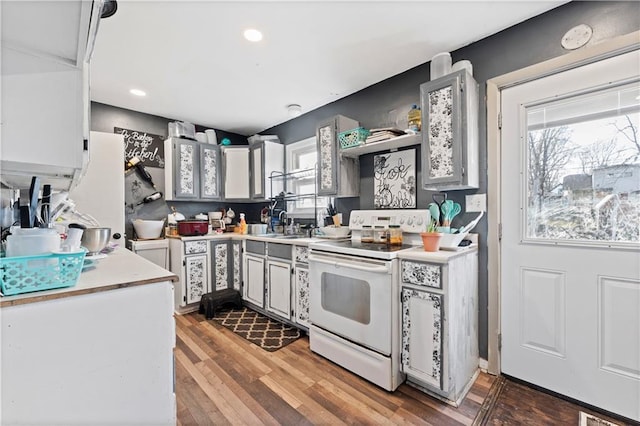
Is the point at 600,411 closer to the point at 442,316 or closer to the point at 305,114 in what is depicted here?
the point at 442,316

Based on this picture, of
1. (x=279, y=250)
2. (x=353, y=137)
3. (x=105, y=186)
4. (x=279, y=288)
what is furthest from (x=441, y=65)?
(x=105, y=186)

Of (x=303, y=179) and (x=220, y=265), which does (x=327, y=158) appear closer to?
(x=303, y=179)

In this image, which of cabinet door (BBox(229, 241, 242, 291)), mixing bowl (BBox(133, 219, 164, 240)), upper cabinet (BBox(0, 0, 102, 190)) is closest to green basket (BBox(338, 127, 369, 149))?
cabinet door (BBox(229, 241, 242, 291))

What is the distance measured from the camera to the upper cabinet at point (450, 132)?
5.93 ft

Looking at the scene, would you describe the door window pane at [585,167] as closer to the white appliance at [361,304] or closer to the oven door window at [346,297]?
the white appliance at [361,304]

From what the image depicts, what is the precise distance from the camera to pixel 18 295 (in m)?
0.82

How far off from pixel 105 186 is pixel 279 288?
2.00 m

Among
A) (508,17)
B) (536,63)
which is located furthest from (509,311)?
(508,17)

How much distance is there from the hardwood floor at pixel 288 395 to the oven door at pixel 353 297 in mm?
268

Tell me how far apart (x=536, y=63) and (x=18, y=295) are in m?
2.72

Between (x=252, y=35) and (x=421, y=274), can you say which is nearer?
(x=421, y=274)

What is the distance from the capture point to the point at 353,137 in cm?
244

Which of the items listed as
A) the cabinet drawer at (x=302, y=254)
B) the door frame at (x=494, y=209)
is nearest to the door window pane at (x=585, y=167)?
the door frame at (x=494, y=209)

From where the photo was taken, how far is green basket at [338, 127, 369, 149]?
2.41m
